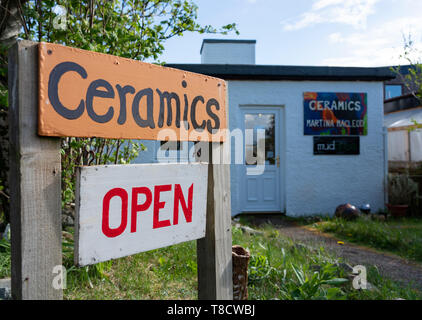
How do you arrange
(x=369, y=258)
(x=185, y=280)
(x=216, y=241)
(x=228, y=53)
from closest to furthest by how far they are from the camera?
(x=216, y=241) < (x=185, y=280) < (x=369, y=258) < (x=228, y=53)

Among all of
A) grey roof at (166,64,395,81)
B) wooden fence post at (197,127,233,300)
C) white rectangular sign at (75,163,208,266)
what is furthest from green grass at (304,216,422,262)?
white rectangular sign at (75,163,208,266)

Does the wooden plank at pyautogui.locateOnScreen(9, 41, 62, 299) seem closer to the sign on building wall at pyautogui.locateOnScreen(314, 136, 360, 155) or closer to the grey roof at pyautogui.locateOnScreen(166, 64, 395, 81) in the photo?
the grey roof at pyautogui.locateOnScreen(166, 64, 395, 81)

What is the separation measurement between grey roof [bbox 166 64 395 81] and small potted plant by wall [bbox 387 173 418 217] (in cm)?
227

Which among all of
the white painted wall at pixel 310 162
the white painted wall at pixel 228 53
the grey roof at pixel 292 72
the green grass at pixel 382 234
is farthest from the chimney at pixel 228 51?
the green grass at pixel 382 234

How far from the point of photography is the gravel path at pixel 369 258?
3.75 meters

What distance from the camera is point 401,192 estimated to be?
7590 millimetres

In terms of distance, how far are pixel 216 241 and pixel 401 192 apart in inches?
281

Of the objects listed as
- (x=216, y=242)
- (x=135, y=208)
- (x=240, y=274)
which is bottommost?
(x=240, y=274)

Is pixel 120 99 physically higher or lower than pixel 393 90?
lower

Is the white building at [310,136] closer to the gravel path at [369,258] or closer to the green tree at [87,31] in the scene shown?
the gravel path at [369,258]

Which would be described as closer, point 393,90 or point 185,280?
point 185,280

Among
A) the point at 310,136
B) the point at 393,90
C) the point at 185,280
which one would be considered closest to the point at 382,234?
the point at 310,136

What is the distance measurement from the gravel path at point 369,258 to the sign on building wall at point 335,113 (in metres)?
2.49

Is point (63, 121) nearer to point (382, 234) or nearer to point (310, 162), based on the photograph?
point (382, 234)
